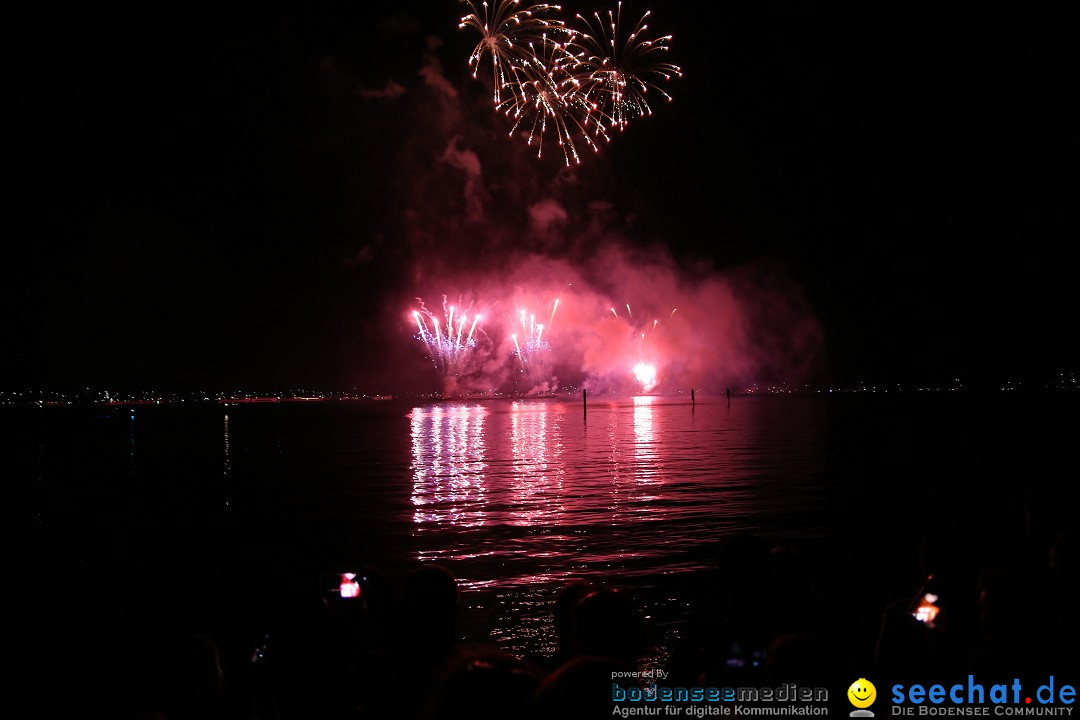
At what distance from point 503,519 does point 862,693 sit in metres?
12.2

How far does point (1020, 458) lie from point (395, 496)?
20193 mm

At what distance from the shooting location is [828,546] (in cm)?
1191

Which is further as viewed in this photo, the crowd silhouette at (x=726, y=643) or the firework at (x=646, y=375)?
the firework at (x=646, y=375)

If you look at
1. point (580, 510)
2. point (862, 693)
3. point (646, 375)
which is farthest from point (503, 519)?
point (646, 375)

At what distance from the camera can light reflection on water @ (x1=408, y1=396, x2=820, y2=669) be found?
9.91 metres

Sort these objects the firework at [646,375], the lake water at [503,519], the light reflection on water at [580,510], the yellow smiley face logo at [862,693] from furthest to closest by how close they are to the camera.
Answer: the firework at [646,375]
the light reflection on water at [580,510]
the lake water at [503,519]
the yellow smiley face logo at [862,693]

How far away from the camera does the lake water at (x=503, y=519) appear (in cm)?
968

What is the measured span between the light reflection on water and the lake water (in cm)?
6

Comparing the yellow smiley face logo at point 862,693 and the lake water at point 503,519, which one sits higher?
the yellow smiley face logo at point 862,693

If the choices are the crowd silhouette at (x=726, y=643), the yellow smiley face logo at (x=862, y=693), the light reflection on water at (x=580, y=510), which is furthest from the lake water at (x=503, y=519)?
the yellow smiley face logo at (x=862, y=693)

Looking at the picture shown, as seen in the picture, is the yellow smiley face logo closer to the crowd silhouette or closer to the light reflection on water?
the crowd silhouette

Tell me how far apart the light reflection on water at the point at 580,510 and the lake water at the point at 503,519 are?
6cm

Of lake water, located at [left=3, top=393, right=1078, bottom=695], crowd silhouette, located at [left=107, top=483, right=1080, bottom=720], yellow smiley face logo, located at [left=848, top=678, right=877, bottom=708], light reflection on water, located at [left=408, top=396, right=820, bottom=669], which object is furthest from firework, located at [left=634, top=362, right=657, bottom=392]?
yellow smiley face logo, located at [left=848, top=678, right=877, bottom=708]

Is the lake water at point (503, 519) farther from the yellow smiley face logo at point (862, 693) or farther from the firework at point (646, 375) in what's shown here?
the firework at point (646, 375)
